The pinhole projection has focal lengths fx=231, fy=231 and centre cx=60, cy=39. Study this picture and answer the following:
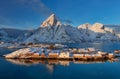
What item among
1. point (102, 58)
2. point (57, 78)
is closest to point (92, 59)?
point (102, 58)

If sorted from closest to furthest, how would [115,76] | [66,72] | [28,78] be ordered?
[28,78], [115,76], [66,72]

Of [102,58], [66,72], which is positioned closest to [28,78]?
[66,72]

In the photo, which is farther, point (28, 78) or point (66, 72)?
point (66, 72)

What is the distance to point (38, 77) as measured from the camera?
41062 millimetres

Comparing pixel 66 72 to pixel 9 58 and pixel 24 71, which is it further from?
pixel 9 58

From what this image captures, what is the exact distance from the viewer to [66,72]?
46.5 m

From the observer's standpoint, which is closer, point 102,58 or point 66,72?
point 66,72

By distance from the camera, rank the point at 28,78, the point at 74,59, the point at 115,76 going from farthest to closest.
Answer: the point at 74,59 → the point at 115,76 → the point at 28,78

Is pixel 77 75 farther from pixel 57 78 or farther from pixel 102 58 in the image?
pixel 102 58

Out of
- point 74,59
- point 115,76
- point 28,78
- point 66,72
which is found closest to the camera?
point 28,78

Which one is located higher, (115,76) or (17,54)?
(17,54)

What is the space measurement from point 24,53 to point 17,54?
2.09 meters

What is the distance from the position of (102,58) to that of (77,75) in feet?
81.7

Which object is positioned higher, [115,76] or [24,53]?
[24,53]
